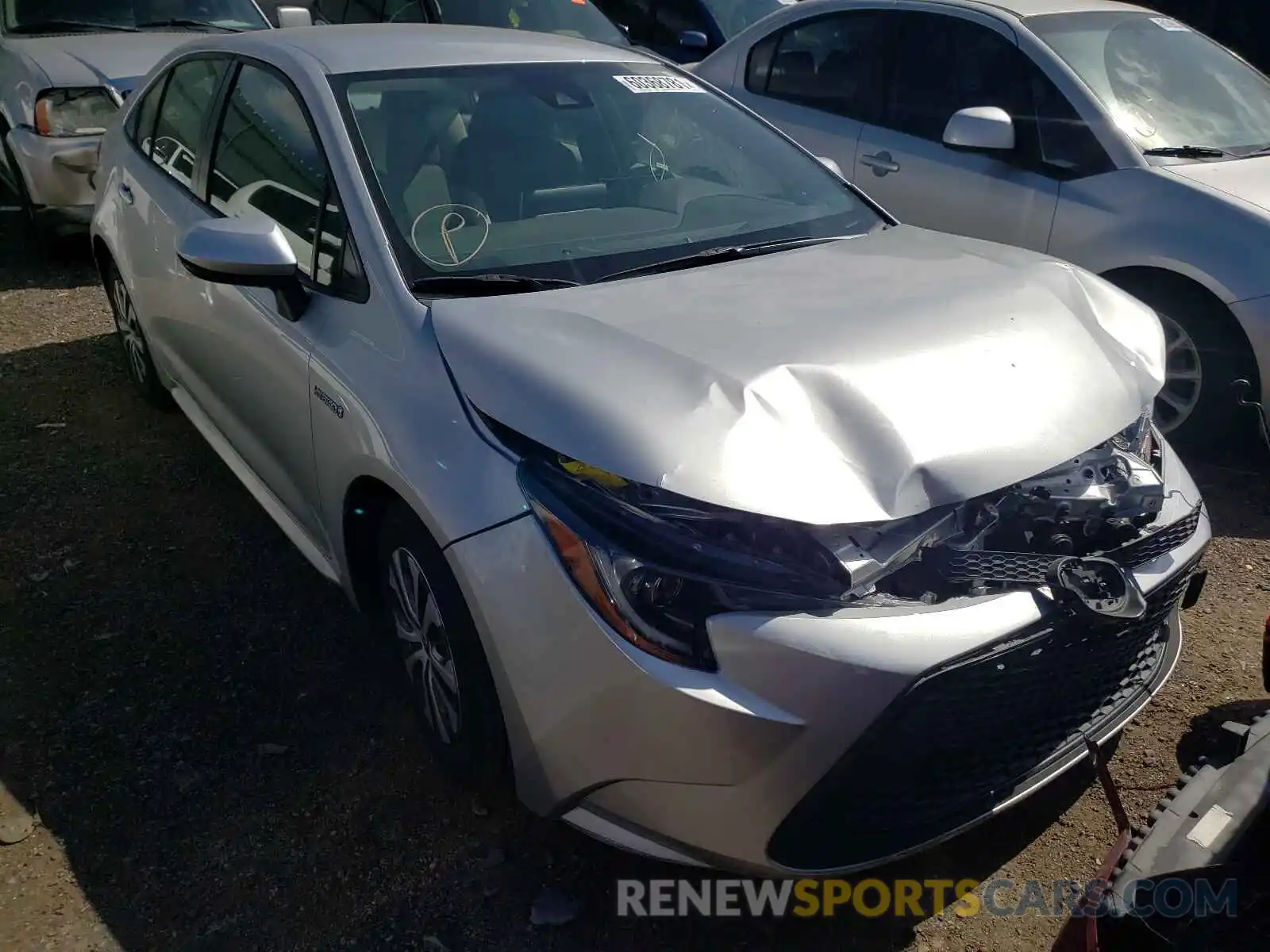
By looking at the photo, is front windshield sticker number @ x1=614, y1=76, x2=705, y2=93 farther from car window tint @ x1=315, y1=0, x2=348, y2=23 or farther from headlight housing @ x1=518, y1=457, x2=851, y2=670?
car window tint @ x1=315, y1=0, x2=348, y2=23

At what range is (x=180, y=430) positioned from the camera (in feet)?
15.3

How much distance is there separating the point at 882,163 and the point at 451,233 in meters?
3.01

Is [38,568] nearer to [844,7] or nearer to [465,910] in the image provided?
[465,910]

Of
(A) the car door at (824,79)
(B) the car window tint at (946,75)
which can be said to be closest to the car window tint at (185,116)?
(A) the car door at (824,79)

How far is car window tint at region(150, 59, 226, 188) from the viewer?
12.3ft

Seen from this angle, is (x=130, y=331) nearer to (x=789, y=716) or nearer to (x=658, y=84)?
(x=658, y=84)

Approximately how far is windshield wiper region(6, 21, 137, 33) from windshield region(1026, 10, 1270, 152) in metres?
5.67

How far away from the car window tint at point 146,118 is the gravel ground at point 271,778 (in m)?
1.39

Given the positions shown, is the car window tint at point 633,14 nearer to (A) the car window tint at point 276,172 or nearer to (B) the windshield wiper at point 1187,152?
(B) the windshield wiper at point 1187,152

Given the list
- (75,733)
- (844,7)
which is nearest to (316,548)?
(75,733)

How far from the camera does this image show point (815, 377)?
2236mm

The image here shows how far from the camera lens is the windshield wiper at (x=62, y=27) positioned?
6.96m

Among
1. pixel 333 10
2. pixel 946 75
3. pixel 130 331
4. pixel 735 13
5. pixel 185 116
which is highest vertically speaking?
pixel 946 75

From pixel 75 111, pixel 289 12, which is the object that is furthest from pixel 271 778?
pixel 289 12
